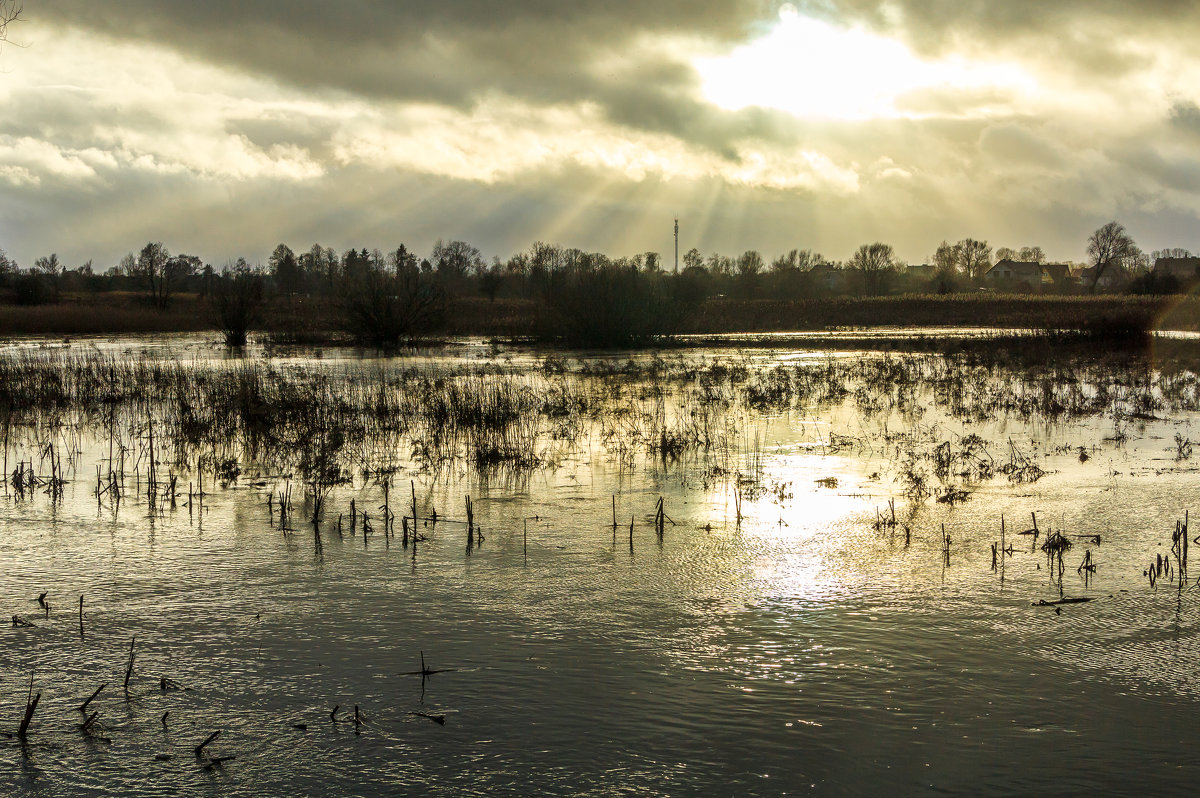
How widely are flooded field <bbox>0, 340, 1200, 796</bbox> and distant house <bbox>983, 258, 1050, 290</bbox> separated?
126 metres

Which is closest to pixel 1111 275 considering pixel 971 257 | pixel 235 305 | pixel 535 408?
pixel 971 257

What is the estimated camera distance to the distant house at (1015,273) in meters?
130

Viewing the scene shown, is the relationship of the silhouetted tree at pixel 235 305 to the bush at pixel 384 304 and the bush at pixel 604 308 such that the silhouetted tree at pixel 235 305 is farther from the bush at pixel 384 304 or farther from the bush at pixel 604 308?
the bush at pixel 604 308

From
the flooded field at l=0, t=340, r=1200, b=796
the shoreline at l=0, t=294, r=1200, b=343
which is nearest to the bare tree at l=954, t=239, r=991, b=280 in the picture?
the shoreline at l=0, t=294, r=1200, b=343

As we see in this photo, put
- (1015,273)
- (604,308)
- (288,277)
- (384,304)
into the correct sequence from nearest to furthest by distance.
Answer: (604,308) < (384,304) < (288,277) < (1015,273)

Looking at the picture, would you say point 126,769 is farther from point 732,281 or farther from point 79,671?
point 732,281

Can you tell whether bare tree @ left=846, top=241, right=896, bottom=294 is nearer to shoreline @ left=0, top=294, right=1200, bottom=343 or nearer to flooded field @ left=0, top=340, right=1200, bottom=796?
shoreline @ left=0, top=294, right=1200, bottom=343

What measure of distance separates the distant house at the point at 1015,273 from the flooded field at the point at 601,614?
4953 inches

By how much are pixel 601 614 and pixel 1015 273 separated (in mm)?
151776

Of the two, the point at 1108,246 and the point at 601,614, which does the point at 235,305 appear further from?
the point at 1108,246

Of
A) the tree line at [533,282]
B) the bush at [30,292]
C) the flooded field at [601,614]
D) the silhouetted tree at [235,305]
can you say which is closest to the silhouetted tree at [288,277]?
the tree line at [533,282]

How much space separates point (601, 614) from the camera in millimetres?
5680

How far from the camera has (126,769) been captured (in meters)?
3.82

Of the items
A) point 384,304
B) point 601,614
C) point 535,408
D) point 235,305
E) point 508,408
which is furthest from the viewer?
point 235,305
